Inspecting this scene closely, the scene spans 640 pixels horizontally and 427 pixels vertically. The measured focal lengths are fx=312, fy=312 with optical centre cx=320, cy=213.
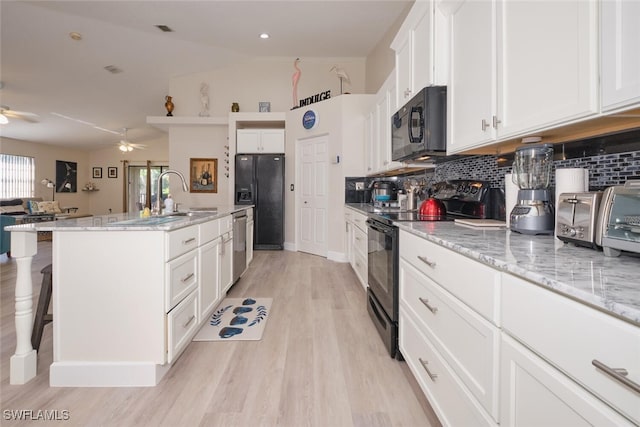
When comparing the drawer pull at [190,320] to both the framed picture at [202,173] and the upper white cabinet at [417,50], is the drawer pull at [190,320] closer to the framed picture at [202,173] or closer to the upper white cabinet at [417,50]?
the upper white cabinet at [417,50]

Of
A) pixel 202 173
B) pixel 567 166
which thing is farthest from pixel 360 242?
pixel 202 173

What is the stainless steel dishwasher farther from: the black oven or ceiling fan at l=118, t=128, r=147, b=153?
ceiling fan at l=118, t=128, r=147, b=153

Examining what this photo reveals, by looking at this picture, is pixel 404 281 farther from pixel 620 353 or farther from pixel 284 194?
pixel 284 194

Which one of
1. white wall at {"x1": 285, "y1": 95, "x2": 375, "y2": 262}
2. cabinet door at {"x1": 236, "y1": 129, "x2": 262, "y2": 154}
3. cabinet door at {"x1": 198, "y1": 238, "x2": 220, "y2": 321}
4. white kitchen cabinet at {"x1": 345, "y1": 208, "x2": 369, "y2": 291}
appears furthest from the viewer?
cabinet door at {"x1": 236, "y1": 129, "x2": 262, "y2": 154}

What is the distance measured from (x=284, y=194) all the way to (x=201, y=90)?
2.81 meters

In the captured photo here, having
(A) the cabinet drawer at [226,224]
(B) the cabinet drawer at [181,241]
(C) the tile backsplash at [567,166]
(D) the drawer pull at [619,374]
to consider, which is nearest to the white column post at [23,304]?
(B) the cabinet drawer at [181,241]

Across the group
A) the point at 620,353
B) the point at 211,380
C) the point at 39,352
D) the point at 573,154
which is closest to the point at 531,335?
the point at 620,353

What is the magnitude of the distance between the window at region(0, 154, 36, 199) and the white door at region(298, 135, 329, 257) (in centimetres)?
816

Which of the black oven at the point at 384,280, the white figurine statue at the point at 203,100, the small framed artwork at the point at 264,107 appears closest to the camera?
the black oven at the point at 384,280

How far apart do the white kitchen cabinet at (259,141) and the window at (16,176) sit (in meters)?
A: 7.01

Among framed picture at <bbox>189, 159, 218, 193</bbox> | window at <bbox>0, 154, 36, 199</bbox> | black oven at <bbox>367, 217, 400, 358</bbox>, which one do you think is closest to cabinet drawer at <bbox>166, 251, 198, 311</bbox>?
black oven at <bbox>367, 217, 400, 358</bbox>

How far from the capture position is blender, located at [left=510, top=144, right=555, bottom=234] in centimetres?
126

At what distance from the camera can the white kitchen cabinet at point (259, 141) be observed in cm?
569

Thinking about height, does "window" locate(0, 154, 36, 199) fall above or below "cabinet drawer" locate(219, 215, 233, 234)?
above
